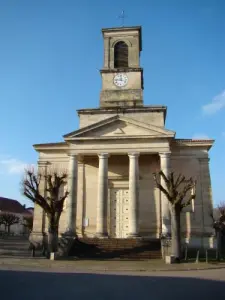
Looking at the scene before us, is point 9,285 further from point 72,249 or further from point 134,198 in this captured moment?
point 134,198

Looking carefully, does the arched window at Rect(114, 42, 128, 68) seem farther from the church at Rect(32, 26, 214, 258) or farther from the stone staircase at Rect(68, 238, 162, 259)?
the stone staircase at Rect(68, 238, 162, 259)

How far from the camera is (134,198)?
903 inches

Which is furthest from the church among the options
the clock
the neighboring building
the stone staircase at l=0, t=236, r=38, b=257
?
the neighboring building

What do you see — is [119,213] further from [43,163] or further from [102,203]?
[43,163]

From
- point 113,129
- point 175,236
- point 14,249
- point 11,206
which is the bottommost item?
point 14,249

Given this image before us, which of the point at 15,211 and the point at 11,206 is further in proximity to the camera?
the point at 11,206

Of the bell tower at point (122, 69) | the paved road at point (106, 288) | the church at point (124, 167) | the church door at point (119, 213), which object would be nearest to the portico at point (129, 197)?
the church at point (124, 167)

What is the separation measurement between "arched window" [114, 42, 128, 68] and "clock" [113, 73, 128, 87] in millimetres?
1373

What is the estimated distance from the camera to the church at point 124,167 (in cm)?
2353

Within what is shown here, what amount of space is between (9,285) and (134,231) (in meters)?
13.6

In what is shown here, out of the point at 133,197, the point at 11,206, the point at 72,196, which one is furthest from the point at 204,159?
the point at 11,206

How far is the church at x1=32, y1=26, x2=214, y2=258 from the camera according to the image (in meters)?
23.5

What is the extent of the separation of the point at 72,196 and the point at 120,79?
494 inches

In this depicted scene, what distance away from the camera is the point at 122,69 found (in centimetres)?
3019
